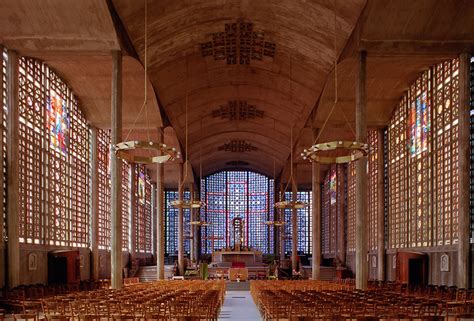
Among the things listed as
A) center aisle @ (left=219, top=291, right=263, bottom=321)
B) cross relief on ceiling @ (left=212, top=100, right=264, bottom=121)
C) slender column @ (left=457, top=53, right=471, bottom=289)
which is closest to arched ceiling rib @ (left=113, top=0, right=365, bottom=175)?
cross relief on ceiling @ (left=212, top=100, right=264, bottom=121)

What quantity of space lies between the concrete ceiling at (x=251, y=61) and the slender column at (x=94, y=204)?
4.61 feet

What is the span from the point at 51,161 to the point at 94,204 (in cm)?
713

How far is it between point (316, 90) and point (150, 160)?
15499 mm

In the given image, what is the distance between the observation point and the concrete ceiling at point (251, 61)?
941 inches

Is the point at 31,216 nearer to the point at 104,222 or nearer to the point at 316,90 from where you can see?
the point at 104,222

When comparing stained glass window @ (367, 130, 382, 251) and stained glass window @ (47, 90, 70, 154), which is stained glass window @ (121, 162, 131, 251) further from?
stained glass window @ (367, 130, 382, 251)

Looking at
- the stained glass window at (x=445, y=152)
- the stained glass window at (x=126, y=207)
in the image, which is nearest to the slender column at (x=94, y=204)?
the stained glass window at (x=126, y=207)

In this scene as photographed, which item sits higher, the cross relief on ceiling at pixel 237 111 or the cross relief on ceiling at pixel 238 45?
the cross relief on ceiling at pixel 238 45

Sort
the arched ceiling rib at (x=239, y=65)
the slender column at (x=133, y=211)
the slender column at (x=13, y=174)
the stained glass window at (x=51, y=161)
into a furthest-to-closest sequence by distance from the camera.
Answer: the slender column at (x=133, y=211)
the arched ceiling rib at (x=239, y=65)
the stained glass window at (x=51, y=161)
the slender column at (x=13, y=174)

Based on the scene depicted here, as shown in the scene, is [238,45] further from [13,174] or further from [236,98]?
[13,174]

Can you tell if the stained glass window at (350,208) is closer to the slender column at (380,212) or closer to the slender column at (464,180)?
the slender column at (380,212)

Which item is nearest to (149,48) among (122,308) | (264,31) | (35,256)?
(264,31)

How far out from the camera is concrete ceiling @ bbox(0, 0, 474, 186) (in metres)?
23.9

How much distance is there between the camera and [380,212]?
37750mm
